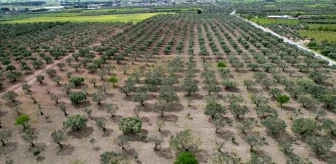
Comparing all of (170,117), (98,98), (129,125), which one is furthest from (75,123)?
(170,117)

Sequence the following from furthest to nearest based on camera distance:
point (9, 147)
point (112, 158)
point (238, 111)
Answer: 1. point (238, 111)
2. point (9, 147)
3. point (112, 158)

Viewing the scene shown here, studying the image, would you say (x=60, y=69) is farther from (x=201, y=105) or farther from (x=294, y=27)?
(x=294, y=27)

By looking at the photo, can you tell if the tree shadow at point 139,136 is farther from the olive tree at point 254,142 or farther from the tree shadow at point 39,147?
the olive tree at point 254,142

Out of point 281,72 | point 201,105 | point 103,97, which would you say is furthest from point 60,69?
point 281,72

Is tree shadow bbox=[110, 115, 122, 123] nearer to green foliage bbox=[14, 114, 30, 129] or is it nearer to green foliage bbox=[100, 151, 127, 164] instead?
green foliage bbox=[100, 151, 127, 164]

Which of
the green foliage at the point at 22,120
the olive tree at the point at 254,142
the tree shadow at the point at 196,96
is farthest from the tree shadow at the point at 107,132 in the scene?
the olive tree at the point at 254,142

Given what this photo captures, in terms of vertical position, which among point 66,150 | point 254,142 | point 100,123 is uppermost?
point 100,123

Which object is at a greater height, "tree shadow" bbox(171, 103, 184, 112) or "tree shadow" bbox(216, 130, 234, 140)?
"tree shadow" bbox(171, 103, 184, 112)

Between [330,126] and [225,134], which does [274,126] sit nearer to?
[225,134]

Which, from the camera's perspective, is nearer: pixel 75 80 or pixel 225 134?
pixel 225 134

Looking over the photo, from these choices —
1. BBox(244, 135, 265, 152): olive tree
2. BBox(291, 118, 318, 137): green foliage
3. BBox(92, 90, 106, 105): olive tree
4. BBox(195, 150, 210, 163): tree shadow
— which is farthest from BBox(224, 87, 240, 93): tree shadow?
BBox(92, 90, 106, 105): olive tree
